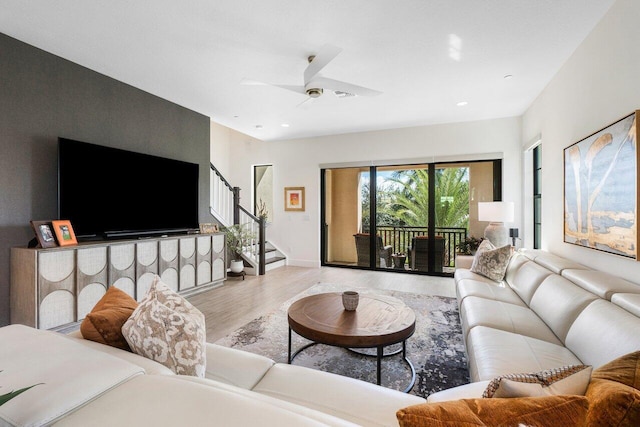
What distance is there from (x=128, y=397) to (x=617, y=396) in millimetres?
1194

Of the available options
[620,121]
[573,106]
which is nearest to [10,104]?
[620,121]

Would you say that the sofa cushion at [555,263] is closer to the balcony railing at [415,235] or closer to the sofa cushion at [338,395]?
the sofa cushion at [338,395]

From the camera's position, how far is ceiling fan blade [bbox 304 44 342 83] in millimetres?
2329

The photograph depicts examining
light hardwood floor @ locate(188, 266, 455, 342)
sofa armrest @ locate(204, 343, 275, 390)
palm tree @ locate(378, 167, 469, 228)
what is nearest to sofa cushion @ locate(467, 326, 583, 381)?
sofa armrest @ locate(204, 343, 275, 390)

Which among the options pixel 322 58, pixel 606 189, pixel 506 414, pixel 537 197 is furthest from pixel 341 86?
pixel 537 197

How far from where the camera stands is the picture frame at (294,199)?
6.47 m

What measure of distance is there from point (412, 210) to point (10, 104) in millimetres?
5569

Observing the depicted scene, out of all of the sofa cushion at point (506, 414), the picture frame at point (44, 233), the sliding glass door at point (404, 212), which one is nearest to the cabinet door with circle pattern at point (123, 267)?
the picture frame at point (44, 233)

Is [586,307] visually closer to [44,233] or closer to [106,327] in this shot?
[106,327]

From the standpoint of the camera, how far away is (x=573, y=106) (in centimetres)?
286

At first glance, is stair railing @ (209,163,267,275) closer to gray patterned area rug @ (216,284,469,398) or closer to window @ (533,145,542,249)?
gray patterned area rug @ (216,284,469,398)

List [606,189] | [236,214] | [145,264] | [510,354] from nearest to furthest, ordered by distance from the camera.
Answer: [510,354] → [606,189] → [145,264] → [236,214]

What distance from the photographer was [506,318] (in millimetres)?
2174

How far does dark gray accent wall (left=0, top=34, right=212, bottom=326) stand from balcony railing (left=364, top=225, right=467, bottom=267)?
13.3 feet
